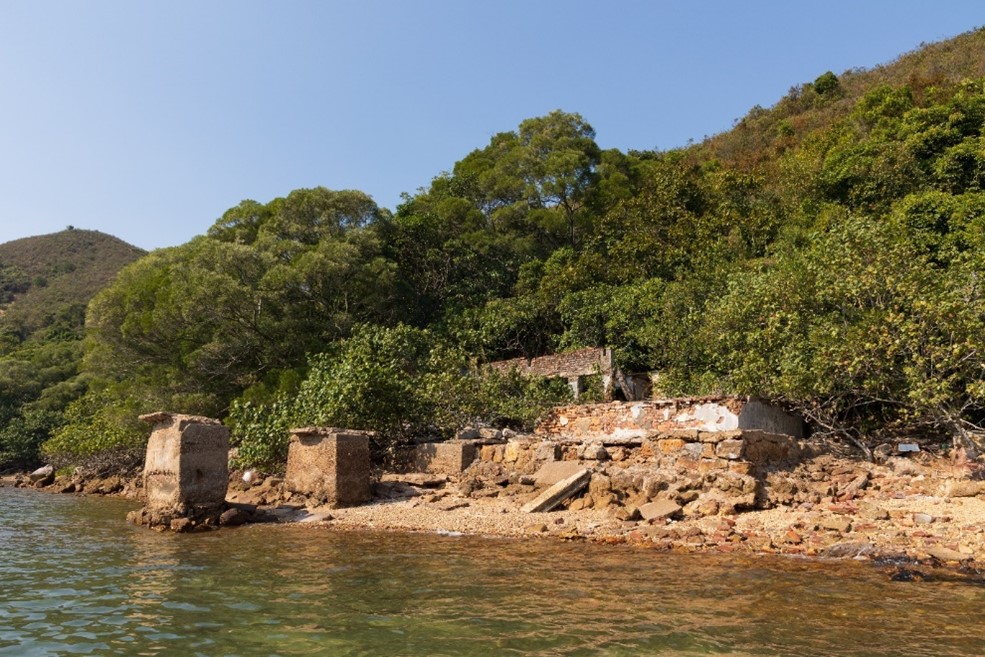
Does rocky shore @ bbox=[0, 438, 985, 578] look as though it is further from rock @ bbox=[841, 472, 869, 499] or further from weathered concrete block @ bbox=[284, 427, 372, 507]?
weathered concrete block @ bbox=[284, 427, 372, 507]

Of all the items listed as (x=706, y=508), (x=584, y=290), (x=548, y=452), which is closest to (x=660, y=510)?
(x=706, y=508)

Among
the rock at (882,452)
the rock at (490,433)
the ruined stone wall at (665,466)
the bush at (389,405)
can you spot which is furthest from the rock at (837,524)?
the bush at (389,405)

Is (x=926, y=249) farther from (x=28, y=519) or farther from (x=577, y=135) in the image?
(x=28, y=519)

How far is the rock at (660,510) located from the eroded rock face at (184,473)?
23.1ft

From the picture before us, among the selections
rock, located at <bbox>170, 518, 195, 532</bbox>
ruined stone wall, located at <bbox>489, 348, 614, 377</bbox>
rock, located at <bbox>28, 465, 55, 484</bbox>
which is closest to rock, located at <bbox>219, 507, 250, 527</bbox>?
rock, located at <bbox>170, 518, 195, 532</bbox>

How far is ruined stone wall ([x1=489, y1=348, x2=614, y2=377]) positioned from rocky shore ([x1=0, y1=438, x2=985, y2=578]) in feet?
25.0

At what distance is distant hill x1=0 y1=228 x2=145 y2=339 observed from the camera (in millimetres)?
59531

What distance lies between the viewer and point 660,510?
1051 cm

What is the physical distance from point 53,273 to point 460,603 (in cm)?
8236

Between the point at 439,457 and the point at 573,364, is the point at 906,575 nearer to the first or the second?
the point at 439,457

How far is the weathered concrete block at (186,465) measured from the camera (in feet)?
38.2

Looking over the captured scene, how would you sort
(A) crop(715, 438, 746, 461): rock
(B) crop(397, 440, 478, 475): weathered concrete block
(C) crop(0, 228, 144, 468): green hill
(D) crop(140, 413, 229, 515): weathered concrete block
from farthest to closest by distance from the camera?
(C) crop(0, 228, 144, 468): green hill < (B) crop(397, 440, 478, 475): weathered concrete block < (A) crop(715, 438, 746, 461): rock < (D) crop(140, 413, 229, 515): weathered concrete block

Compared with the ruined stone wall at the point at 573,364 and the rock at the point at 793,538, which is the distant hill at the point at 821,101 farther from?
the rock at the point at 793,538

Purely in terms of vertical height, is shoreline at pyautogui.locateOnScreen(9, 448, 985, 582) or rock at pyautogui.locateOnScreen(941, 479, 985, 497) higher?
rock at pyautogui.locateOnScreen(941, 479, 985, 497)
